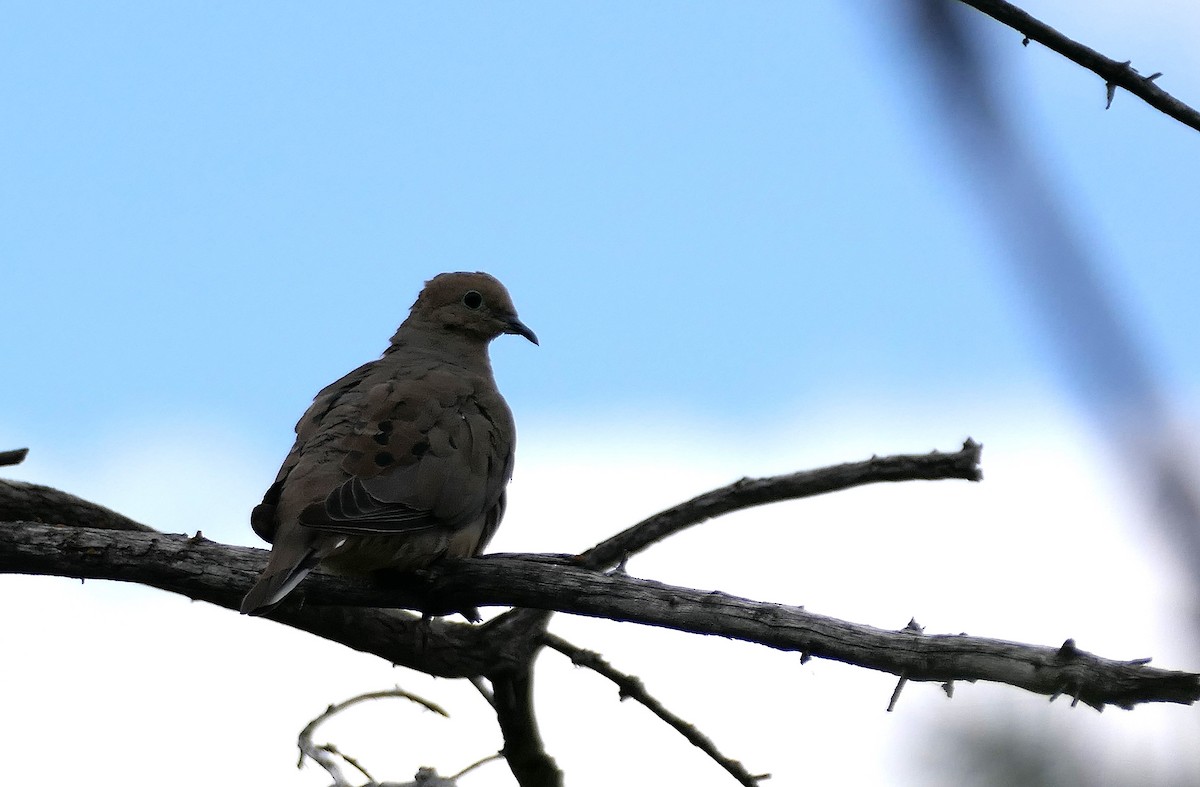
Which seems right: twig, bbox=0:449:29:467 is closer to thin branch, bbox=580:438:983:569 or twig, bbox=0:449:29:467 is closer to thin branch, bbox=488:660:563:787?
thin branch, bbox=488:660:563:787

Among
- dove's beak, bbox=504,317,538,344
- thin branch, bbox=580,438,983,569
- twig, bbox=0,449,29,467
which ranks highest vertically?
dove's beak, bbox=504,317,538,344

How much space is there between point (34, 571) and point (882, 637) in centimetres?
253

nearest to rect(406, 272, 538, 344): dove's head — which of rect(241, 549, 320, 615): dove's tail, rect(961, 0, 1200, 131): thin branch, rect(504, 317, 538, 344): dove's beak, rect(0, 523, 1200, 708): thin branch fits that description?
rect(504, 317, 538, 344): dove's beak

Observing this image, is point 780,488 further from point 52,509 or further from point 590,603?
point 52,509

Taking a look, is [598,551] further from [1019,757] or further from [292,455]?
[1019,757]

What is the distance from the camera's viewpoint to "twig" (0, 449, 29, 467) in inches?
162

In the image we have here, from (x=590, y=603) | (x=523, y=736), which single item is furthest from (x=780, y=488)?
(x=523, y=736)

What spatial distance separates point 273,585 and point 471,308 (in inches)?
111

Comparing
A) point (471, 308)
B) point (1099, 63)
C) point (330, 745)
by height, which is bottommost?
point (330, 745)

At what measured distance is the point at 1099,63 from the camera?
8.03 feet

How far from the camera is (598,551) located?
146 inches

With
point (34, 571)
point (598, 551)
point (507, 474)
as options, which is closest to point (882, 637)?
point (598, 551)

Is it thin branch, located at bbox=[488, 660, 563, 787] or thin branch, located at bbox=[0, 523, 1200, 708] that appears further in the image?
thin branch, located at bbox=[488, 660, 563, 787]

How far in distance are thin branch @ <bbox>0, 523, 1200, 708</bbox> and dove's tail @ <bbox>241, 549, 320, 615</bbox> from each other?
0.24m
